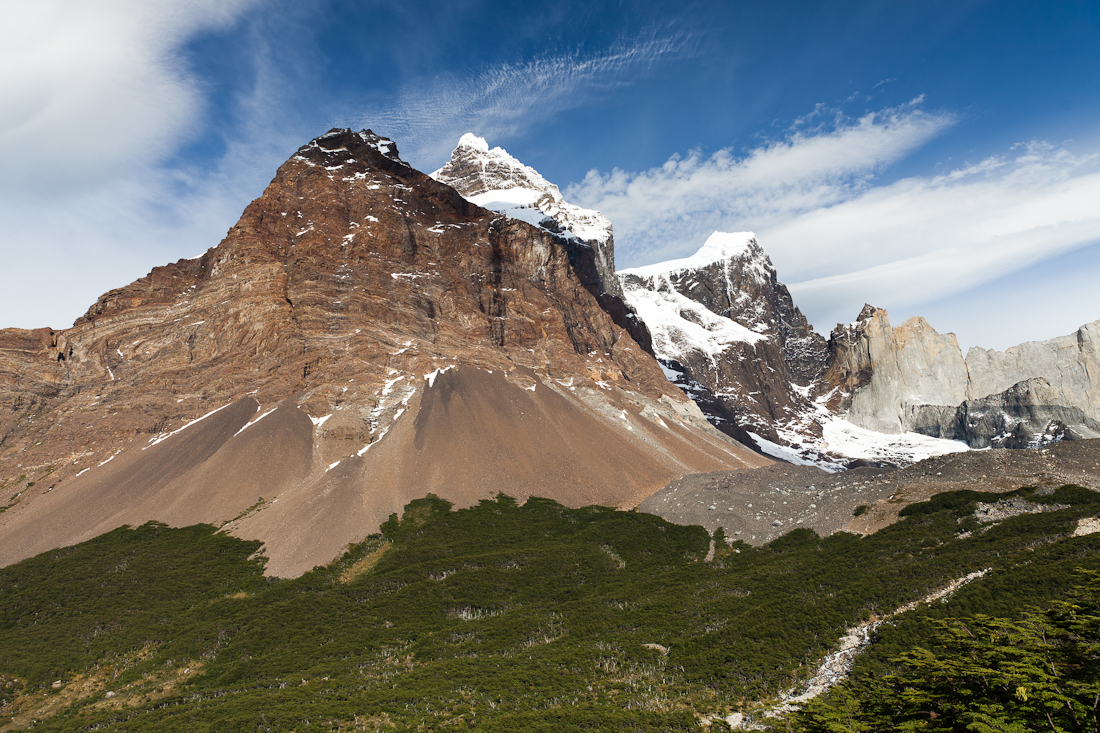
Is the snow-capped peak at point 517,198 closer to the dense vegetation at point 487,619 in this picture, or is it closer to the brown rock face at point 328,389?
the brown rock face at point 328,389

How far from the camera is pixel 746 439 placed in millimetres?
181625

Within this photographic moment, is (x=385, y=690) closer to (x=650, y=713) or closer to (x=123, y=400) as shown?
(x=650, y=713)

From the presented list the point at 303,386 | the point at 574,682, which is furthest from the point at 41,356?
the point at 574,682

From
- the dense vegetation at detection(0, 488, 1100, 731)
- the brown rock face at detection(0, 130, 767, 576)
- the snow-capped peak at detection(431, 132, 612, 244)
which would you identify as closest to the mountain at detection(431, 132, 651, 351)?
the snow-capped peak at detection(431, 132, 612, 244)

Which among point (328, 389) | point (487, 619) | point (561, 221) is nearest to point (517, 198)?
point (561, 221)

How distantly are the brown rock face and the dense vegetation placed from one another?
8478 mm

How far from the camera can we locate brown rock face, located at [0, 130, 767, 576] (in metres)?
69.5

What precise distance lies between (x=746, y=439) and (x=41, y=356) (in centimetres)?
17517

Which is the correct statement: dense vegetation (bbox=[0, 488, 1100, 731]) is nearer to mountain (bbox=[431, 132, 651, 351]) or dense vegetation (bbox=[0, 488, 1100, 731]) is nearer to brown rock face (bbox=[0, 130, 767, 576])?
brown rock face (bbox=[0, 130, 767, 576])

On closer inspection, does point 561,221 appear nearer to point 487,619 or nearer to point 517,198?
point 517,198

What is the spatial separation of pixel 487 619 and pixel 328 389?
55877 mm

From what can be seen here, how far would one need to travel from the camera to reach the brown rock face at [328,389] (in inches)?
2736

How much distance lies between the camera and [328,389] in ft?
290

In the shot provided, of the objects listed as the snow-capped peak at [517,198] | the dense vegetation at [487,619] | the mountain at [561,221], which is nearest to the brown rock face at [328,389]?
the dense vegetation at [487,619]
